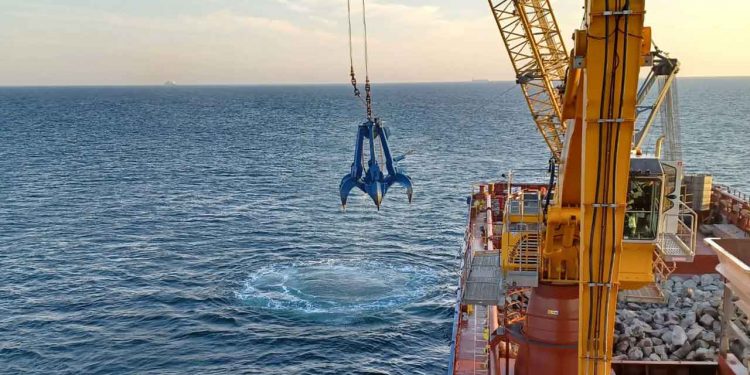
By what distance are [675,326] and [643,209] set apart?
42.2 ft

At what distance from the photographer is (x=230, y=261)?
48219mm

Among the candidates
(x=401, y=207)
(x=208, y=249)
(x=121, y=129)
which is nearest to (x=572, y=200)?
(x=208, y=249)

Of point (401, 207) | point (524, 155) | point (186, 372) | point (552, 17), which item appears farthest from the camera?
point (524, 155)

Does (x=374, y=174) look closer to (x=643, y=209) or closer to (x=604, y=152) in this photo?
(x=643, y=209)

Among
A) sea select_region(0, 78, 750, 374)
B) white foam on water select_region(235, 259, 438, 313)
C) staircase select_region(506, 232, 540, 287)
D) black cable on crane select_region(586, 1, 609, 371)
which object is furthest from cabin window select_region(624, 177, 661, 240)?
white foam on water select_region(235, 259, 438, 313)

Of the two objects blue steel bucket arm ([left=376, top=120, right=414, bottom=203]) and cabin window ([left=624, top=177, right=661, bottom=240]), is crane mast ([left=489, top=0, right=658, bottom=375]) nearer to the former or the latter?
cabin window ([left=624, top=177, right=661, bottom=240])

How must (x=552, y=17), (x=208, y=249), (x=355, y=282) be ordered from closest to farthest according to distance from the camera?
(x=552, y=17)
(x=355, y=282)
(x=208, y=249)

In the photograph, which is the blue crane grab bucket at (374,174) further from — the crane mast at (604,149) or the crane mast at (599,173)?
the crane mast at (604,149)

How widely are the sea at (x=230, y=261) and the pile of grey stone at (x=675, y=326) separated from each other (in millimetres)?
10052

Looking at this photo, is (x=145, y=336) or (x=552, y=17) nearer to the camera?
(x=145, y=336)

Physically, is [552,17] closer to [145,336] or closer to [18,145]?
[145,336]

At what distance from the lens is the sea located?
113 feet

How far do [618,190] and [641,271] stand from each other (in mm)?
3429

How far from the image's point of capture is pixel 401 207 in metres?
66.2
